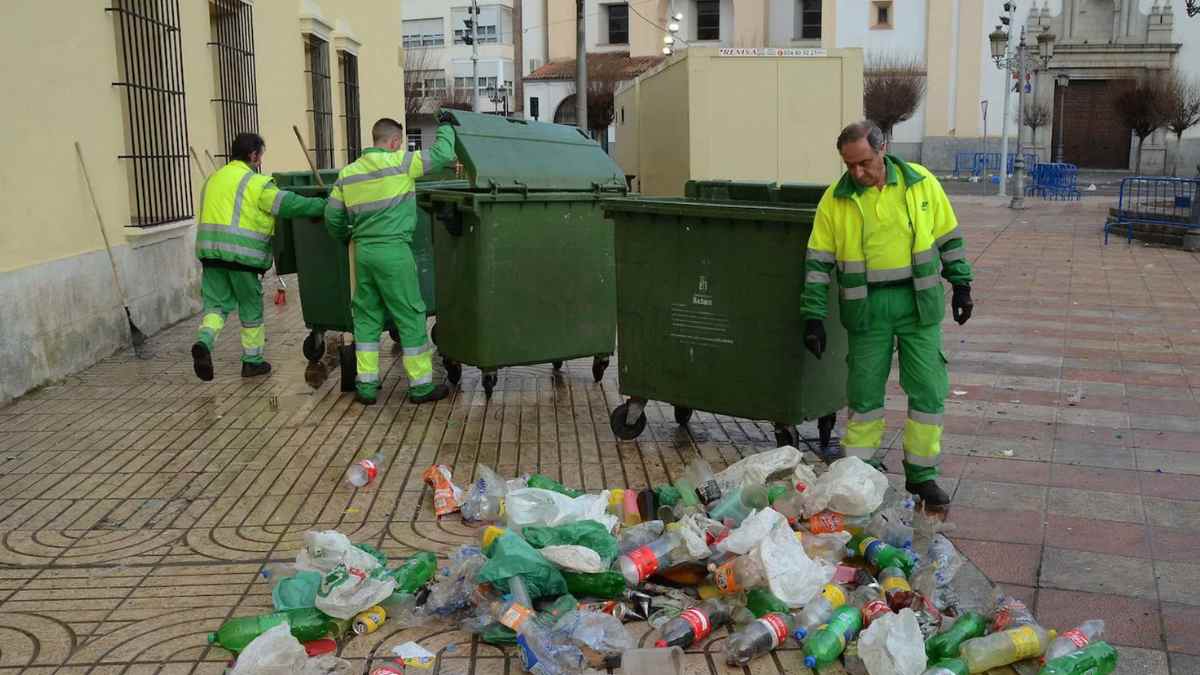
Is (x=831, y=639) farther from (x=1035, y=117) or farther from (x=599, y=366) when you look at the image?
(x=1035, y=117)

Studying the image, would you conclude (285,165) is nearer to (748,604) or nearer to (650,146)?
(650,146)

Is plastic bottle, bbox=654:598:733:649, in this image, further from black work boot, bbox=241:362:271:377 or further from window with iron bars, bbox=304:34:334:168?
window with iron bars, bbox=304:34:334:168

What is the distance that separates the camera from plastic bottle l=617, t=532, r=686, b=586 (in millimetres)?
3695

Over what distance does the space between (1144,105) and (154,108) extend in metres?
33.4

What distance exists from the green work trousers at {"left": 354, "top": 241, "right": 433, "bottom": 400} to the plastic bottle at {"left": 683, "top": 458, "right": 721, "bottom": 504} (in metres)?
2.27

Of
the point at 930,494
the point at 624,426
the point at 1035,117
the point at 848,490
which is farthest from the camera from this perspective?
the point at 1035,117

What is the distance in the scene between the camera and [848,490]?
4.12m

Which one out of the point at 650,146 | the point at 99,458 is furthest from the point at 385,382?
the point at 650,146

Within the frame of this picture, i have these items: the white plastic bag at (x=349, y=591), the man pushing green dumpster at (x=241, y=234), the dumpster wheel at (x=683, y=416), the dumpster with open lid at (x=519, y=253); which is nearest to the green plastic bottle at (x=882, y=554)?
the white plastic bag at (x=349, y=591)

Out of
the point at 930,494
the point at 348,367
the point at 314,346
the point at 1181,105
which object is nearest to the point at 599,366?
the point at 348,367

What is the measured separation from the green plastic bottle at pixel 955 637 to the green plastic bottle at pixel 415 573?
63.1 inches

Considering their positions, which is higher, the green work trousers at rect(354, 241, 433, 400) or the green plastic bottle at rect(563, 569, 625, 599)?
the green work trousers at rect(354, 241, 433, 400)

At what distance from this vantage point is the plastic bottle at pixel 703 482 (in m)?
4.45

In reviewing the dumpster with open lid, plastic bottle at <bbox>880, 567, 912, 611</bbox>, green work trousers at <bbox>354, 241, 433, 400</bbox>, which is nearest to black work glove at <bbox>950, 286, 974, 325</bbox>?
plastic bottle at <bbox>880, 567, 912, 611</bbox>
